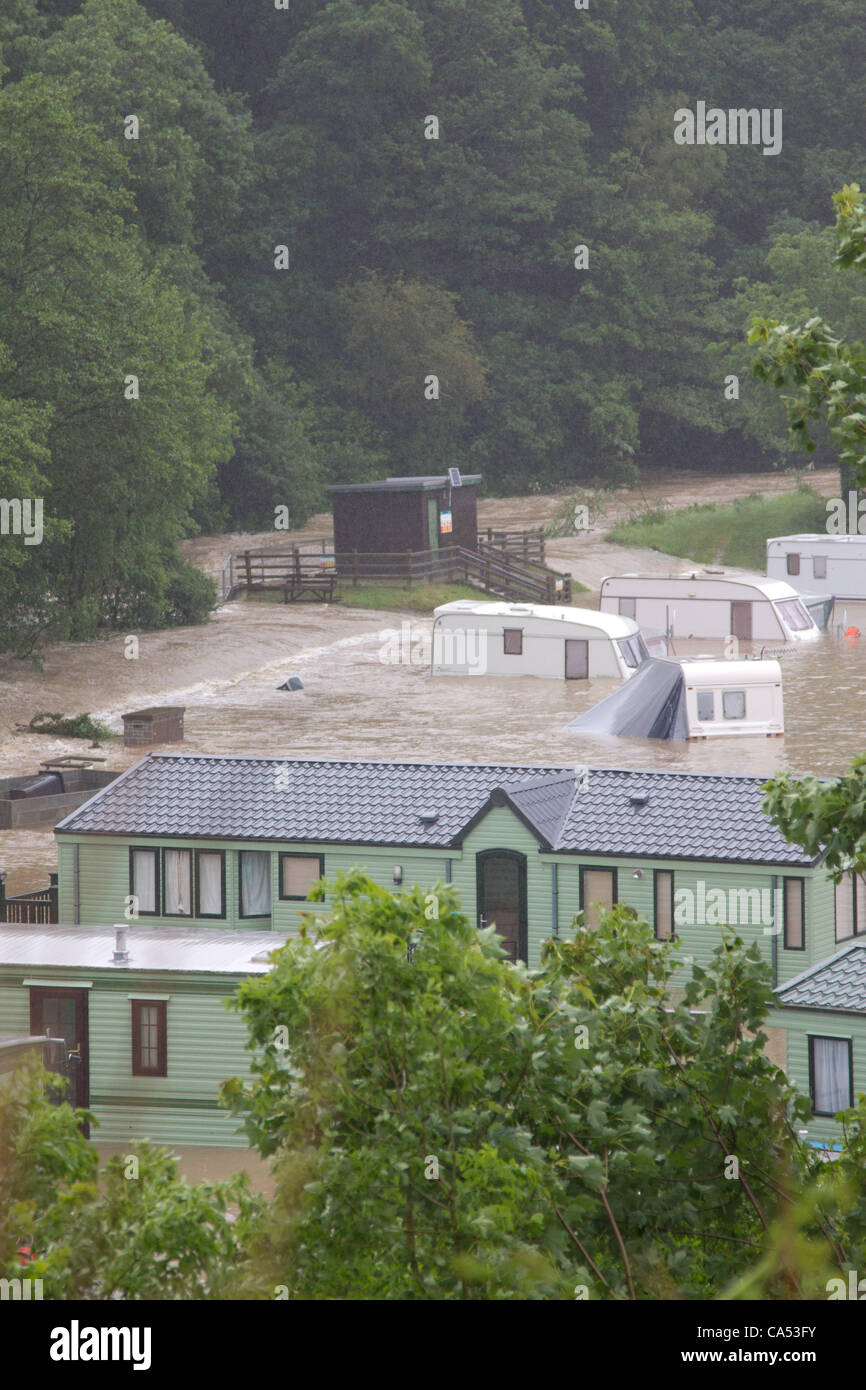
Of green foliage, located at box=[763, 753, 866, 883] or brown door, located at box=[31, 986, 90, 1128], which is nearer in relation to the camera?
green foliage, located at box=[763, 753, 866, 883]

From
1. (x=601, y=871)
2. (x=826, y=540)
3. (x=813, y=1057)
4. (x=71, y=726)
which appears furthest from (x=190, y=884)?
(x=826, y=540)

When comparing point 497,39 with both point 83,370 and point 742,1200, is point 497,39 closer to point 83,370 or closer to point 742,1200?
point 83,370

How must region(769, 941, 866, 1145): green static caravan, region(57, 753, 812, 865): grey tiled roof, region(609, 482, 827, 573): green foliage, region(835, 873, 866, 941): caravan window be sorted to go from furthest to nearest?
1. region(609, 482, 827, 573): green foliage
2. region(57, 753, 812, 865): grey tiled roof
3. region(835, 873, 866, 941): caravan window
4. region(769, 941, 866, 1145): green static caravan

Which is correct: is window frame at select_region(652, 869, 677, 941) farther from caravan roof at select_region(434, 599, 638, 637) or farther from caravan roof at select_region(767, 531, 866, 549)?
caravan roof at select_region(767, 531, 866, 549)

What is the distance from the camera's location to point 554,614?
52.6m

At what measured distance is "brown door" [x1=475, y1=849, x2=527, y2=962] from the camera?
75.7 ft

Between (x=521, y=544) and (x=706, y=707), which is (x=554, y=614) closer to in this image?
(x=706, y=707)

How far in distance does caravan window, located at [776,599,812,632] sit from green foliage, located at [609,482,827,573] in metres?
17.5

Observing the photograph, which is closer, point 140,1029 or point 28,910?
point 140,1029

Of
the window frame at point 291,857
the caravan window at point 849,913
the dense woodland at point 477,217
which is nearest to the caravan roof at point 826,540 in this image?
the dense woodland at point 477,217

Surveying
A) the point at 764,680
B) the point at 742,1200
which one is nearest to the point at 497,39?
the point at 764,680

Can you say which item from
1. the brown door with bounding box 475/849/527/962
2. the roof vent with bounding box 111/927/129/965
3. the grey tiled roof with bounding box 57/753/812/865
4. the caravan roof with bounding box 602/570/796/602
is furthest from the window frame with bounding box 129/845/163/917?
→ the caravan roof with bounding box 602/570/796/602

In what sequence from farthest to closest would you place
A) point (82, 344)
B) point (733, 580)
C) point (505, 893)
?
1. point (733, 580)
2. point (82, 344)
3. point (505, 893)

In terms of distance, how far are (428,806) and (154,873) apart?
3878 mm
